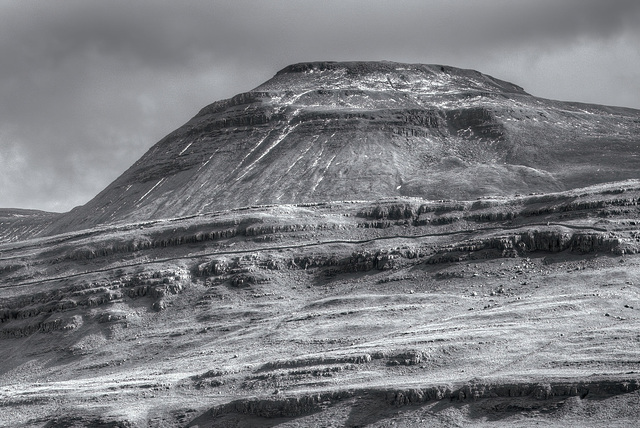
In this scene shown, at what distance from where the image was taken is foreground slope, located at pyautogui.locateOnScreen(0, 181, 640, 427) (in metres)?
71.2

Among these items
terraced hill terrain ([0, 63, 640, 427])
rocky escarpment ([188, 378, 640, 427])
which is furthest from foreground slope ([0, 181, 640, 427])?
terraced hill terrain ([0, 63, 640, 427])

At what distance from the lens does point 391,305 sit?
4109 inches

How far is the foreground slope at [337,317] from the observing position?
71.2m

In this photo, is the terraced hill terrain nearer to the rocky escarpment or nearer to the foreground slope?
the rocky escarpment

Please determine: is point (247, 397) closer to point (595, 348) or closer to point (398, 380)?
point (398, 380)

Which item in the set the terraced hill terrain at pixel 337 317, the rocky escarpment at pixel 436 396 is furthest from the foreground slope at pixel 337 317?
the terraced hill terrain at pixel 337 317

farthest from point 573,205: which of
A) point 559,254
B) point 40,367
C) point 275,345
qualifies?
point 40,367

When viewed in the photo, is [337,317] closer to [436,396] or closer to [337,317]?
[337,317]

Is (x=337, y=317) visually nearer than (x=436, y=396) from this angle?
No

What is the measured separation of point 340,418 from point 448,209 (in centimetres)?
6300

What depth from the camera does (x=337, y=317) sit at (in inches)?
4038

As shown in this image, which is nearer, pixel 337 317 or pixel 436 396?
pixel 436 396

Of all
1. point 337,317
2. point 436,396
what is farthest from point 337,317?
point 436,396

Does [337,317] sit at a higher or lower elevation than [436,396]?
higher
